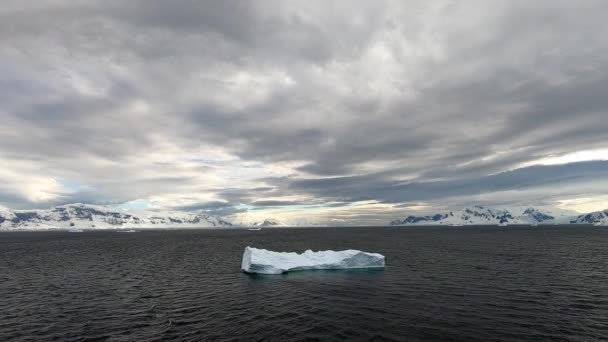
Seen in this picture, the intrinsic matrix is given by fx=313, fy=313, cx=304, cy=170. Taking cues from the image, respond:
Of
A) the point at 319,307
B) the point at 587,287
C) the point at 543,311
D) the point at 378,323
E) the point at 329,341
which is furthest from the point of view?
the point at 587,287

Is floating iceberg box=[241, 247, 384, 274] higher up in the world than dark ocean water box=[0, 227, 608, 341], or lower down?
higher up

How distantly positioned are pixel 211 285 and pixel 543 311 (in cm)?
3562

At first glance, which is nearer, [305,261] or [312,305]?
[312,305]

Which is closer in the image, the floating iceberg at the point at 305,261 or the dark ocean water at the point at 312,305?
the dark ocean water at the point at 312,305

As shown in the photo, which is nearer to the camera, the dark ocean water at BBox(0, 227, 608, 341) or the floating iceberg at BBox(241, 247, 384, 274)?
the dark ocean water at BBox(0, 227, 608, 341)

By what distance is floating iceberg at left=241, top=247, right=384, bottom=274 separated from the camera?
47.4 meters

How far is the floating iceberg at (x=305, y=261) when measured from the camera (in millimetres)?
47438

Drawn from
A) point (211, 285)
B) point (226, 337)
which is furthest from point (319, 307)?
point (211, 285)

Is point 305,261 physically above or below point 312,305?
above

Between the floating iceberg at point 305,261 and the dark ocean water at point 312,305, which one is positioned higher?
the floating iceberg at point 305,261

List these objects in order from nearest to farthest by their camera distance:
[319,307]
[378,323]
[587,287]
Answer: [378,323]
[319,307]
[587,287]

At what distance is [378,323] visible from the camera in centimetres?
2472

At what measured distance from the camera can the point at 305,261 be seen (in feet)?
168

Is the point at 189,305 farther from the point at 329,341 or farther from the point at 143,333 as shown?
the point at 329,341
